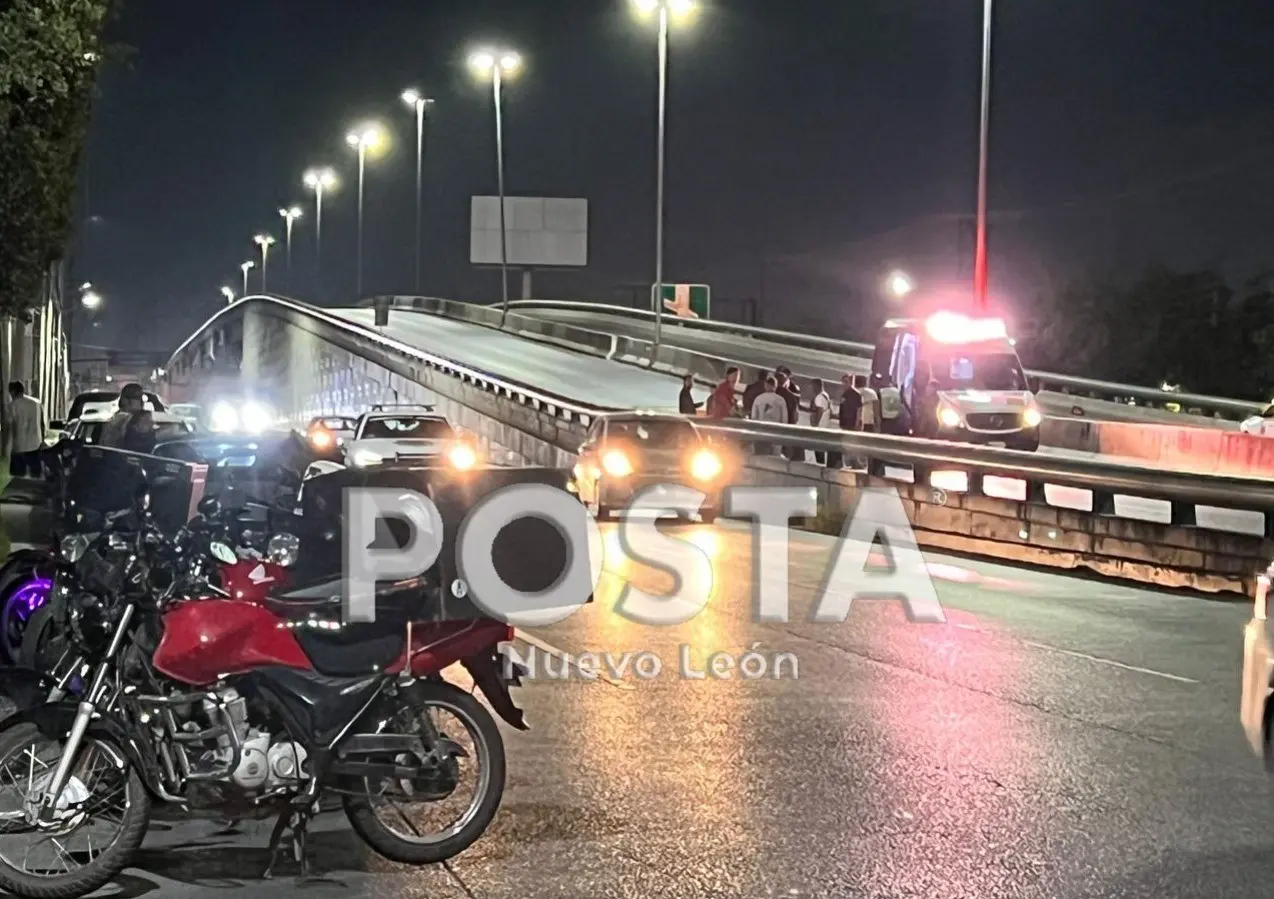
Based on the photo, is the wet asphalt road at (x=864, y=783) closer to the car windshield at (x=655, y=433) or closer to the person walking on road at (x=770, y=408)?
the car windshield at (x=655, y=433)

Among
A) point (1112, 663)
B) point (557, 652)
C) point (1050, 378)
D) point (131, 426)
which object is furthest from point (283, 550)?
point (1050, 378)

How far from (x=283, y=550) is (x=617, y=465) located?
1540 cm

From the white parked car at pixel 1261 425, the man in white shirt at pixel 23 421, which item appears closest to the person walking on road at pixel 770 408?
the white parked car at pixel 1261 425

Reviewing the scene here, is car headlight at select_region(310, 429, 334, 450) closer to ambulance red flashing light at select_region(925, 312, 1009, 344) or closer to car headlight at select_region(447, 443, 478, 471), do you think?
car headlight at select_region(447, 443, 478, 471)

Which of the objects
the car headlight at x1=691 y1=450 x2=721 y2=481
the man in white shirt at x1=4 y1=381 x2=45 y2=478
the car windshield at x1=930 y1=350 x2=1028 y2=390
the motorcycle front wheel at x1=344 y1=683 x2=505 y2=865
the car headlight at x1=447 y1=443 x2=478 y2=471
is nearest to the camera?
the motorcycle front wheel at x1=344 y1=683 x2=505 y2=865

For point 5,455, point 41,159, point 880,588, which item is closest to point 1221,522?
point 880,588

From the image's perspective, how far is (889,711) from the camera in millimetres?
9773

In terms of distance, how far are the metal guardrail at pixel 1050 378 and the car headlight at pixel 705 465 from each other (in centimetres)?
1717

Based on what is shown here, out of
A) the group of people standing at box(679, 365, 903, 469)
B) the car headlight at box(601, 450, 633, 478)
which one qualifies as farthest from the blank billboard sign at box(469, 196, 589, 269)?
the car headlight at box(601, 450, 633, 478)

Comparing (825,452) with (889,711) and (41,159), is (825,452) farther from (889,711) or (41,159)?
(889,711)

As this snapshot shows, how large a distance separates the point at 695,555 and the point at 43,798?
1253 cm

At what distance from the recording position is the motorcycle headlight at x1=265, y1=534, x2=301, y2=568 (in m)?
6.77

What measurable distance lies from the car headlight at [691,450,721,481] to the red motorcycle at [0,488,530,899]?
15.4m

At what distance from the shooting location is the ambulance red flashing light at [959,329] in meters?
29.4
